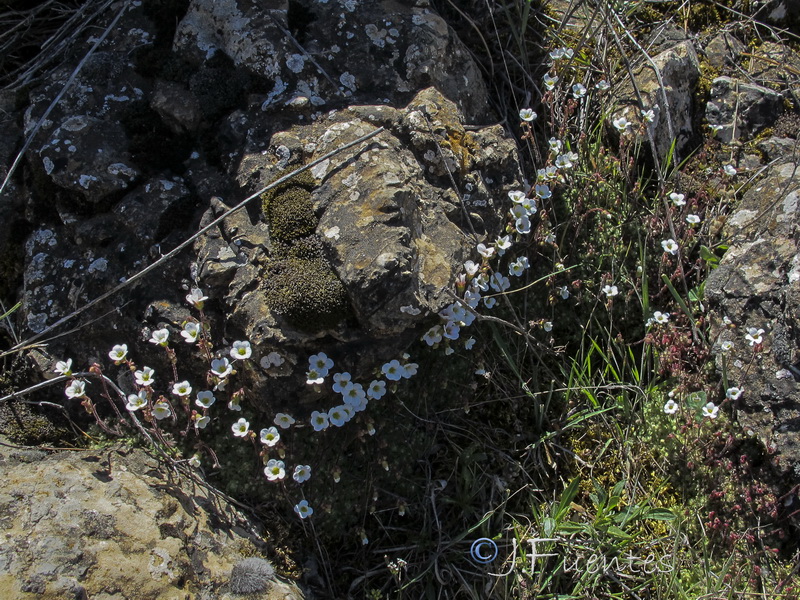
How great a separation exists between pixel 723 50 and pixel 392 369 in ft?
11.2

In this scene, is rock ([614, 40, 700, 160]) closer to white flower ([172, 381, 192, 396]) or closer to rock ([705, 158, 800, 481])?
rock ([705, 158, 800, 481])

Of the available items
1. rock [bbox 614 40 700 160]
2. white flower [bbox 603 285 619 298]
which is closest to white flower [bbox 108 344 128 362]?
white flower [bbox 603 285 619 298]

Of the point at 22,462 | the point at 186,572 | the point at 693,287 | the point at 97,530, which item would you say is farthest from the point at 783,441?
the point at 22,462

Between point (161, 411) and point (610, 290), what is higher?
point (161, 411)

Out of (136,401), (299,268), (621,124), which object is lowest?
(621,124)

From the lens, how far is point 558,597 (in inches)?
129

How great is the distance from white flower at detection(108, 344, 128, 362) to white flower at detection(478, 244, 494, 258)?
1.89m

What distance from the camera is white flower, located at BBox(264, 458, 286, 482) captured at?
3.20m

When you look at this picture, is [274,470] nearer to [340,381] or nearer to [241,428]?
[241,428]

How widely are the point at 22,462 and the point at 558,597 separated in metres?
2.65

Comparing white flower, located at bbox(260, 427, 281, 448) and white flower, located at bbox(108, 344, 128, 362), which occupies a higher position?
white flower, located at bbox(108, 344, 128, 362)

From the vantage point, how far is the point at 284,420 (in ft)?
10.7

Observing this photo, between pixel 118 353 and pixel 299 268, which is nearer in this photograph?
pixel 299 268

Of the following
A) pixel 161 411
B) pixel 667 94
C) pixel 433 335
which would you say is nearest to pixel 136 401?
pixel 161 411
